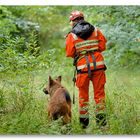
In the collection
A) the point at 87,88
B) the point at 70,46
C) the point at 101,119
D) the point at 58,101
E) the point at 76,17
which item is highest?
the point at 76,17

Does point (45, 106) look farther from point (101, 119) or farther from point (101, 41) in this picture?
point (101, 41)

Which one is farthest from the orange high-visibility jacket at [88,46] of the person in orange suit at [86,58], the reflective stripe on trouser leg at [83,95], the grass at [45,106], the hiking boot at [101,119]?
the hiking boot at [101,119]

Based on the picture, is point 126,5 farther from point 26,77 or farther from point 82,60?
point 26,77

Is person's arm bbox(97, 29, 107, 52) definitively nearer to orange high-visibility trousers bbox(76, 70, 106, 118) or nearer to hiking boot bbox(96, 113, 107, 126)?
orange high-visibility trousers bbox(76, 70, 106, 118)

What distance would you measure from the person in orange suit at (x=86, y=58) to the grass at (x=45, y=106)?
7 centimetres

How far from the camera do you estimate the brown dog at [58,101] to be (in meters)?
6.62

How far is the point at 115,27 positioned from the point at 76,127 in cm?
136

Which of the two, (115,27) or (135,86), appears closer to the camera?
(135,86)

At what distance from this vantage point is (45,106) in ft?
22.6

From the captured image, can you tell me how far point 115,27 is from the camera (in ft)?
24.2

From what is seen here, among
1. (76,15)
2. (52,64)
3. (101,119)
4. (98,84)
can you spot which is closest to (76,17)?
(76,15)

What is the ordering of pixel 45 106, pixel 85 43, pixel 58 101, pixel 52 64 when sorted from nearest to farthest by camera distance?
1. pixel 58 101
2. pixel 85 43
3. pixel 45 106
4. pixel 52 64

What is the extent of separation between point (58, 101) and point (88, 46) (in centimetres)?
67

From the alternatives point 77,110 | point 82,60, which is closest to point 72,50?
point 82,60
